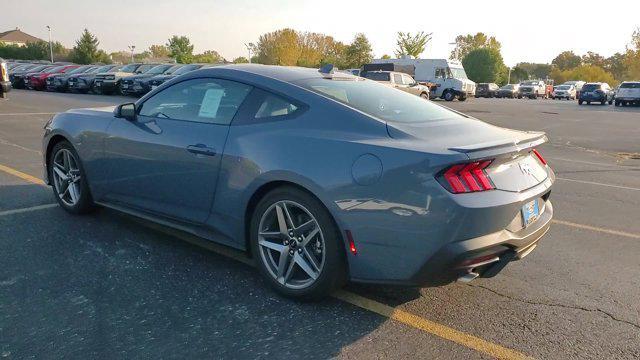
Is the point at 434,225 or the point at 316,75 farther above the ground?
the point at 316,75

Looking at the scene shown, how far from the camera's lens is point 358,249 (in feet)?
Result: 9.48

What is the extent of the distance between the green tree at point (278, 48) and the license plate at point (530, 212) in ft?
230

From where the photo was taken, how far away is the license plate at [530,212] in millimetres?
3008

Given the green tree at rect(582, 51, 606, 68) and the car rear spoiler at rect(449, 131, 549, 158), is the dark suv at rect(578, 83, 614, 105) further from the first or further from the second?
the green tree at rect(582, 51, 606, 68)

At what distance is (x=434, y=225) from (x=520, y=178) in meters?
0.74

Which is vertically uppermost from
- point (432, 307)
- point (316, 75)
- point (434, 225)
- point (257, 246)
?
point (316, 75)

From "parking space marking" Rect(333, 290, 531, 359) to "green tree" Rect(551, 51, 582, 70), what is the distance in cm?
12425

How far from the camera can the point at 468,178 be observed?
8.93 feet

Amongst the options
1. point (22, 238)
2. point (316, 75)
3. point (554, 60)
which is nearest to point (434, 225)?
point (316, 75)

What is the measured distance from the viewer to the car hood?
2836 millimetres

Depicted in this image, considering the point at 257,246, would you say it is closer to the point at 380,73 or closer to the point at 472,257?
the point at 472,257

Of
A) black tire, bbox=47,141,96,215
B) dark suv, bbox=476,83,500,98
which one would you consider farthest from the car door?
dark suv, bbox=476,83,500,98

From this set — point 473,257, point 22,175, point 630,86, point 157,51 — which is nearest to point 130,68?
point 22,175

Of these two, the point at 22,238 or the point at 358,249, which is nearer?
the point at 358,249
